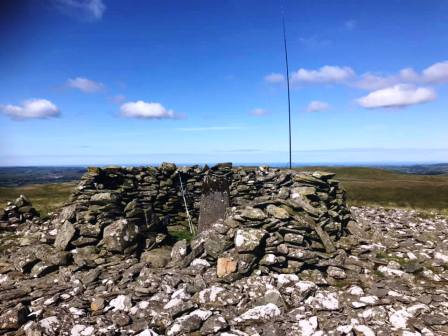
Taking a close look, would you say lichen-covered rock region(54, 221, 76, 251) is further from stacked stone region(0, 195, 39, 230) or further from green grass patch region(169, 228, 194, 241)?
stacked stone region(0, 195, 39, 230)

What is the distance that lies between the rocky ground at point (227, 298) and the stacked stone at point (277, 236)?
36 cm

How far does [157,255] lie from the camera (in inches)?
500

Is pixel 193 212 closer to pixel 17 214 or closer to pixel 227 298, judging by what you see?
pixel 227 298

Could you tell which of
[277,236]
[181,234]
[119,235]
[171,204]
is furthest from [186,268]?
[171,204]

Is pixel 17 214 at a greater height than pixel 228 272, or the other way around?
pixel 17 214

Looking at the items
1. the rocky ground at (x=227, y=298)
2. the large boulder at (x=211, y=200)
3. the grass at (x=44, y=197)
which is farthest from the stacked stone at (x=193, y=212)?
the grass at (x=44, y=197)

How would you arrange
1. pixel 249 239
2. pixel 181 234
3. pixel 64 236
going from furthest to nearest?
1. pixel 181 234
2. pixel 64 236
3. pixel 249 239

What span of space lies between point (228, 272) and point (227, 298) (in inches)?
46.7

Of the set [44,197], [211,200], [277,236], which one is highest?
[211,200]

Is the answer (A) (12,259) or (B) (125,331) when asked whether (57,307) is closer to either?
(B) (125,331)

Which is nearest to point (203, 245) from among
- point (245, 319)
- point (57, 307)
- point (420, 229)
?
point (245, 319)

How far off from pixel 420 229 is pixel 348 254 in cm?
780

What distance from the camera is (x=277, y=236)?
39.9ft

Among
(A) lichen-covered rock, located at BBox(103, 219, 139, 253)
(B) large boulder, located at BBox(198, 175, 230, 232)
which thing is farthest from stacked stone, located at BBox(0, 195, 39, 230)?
(B) large boulder, located at BBox(198, 175, 230, 232)
